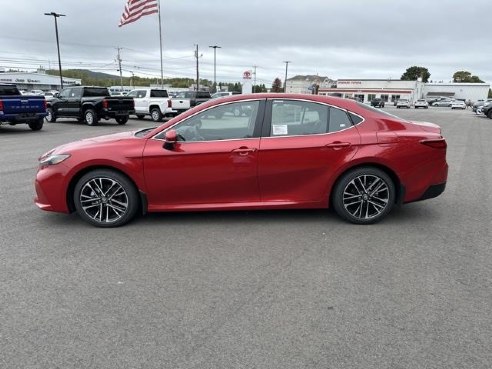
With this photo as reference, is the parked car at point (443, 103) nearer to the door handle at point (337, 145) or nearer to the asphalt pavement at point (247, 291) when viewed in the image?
the asphalt pavement at point (247, 291)

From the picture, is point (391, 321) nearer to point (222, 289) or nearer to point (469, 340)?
point (469, 340)

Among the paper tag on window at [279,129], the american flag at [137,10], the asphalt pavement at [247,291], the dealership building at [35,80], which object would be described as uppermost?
the american flag at [137,10]

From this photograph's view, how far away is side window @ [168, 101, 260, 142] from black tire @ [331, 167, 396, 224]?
1.33m

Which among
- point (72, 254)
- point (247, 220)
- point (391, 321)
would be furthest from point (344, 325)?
point (72, 254)

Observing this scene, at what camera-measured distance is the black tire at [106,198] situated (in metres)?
4.99

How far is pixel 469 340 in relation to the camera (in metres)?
2.80

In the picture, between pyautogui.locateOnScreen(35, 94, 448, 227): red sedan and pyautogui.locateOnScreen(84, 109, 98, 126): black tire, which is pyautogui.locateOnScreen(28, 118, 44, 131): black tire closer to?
pyautogui.locateOnScreen(84, 109, 98, 126): black tire

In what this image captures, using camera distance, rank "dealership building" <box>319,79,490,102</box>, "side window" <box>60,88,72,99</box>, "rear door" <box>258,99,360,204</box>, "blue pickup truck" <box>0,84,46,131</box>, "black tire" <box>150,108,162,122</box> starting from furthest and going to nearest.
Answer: "dealership building" <box>319,79,490,102</box>, "black tire" <box>150,108,162,122</box>, "side window" <box>60,88,72,99</box>, "blue pickup truck" <box>0,84,46,131</box>, "rear door" <box>258,99,360,204</box>

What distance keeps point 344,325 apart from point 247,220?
8.06ft

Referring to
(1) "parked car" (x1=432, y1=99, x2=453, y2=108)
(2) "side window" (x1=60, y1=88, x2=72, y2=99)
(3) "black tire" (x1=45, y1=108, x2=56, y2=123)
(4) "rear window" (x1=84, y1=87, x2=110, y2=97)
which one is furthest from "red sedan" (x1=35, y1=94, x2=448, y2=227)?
(1) "parked car" (x1=432, y1=99, x2=453, y2=108)

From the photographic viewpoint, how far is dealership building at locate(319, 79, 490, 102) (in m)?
97.3

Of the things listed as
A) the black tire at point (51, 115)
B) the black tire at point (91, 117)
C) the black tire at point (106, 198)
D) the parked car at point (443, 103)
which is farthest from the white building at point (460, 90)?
the black tire at point (106, 198)

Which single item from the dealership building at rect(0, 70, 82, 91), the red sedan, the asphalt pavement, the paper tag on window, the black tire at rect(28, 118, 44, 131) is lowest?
the asphalt pavement

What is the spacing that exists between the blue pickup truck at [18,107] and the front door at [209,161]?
12.8m
